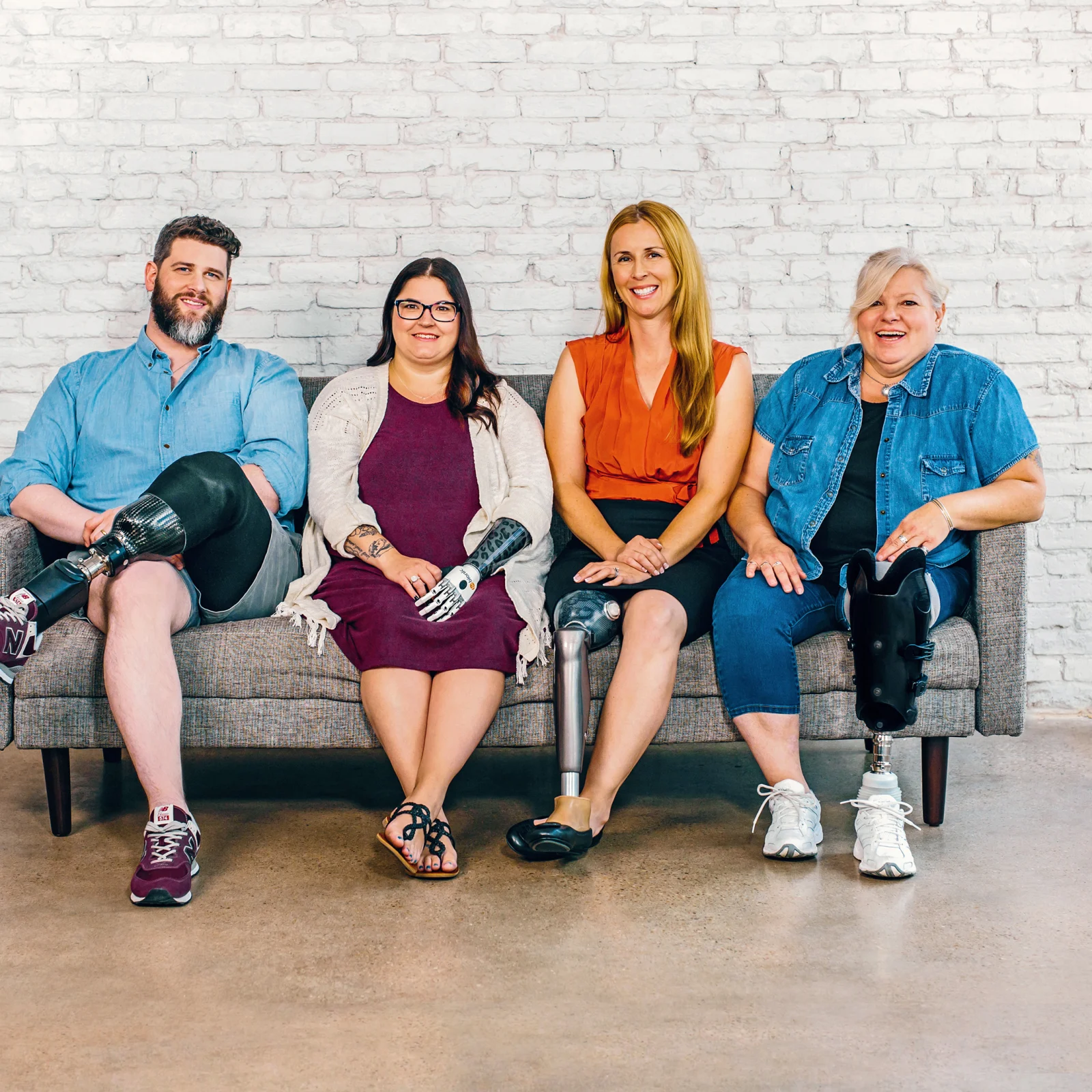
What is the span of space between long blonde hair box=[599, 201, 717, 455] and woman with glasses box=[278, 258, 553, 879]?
1.09 feet

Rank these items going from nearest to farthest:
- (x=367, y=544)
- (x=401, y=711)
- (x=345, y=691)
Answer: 1. (x=401, y=711)
2. (x=345, y=691)
3. (x=367, y=544)

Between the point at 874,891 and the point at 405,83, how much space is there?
89.8 inches

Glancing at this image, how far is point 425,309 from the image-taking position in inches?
107

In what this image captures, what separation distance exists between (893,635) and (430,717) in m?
0.87

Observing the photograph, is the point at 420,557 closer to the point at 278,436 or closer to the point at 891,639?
the point at 278,436

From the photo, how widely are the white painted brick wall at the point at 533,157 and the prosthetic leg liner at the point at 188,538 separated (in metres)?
0.98

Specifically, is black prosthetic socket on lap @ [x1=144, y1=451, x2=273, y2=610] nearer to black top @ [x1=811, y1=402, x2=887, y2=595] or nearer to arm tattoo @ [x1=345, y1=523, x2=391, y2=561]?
arm tattoo @ [x1=345, y1=523, x2=391, y2=561]

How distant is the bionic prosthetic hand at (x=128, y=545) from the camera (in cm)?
224

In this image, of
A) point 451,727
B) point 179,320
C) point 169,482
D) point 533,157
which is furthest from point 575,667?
point 533,157

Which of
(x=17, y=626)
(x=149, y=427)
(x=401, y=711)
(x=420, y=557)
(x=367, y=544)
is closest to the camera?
(x=17, y=626)

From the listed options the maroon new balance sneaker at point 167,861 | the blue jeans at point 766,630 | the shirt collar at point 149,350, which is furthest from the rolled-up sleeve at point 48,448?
the blue jeans at point 766,630

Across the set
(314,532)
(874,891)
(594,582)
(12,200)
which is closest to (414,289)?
(314,532)

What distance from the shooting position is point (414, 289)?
2.73 meters

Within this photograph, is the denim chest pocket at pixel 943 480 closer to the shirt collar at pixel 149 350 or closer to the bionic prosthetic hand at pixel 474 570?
the bionic prosthetic hand at pixel 474 570
